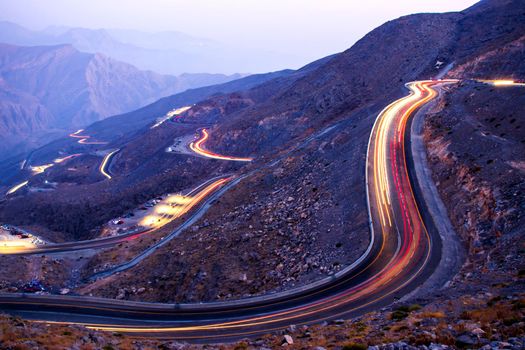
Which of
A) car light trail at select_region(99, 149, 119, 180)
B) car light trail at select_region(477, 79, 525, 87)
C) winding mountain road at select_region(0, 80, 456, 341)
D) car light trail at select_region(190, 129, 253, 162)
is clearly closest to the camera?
winding mountain road at select_region(0, 80, 456, 341)

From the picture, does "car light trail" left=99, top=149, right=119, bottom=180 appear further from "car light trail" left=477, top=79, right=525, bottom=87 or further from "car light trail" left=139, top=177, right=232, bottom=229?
"car light trail" left=477, top=79, right=525, bottom=87

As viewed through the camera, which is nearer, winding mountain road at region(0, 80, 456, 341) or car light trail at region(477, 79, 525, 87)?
winding mountain road at region(0, 80, 456, 341)

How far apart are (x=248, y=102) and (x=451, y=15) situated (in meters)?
88.1

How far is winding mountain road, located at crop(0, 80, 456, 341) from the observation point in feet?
93.8

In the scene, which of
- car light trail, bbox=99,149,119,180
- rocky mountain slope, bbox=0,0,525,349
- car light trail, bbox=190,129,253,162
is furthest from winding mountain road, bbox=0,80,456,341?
car light trail, bbox=99,149,119,180

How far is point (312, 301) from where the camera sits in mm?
30094

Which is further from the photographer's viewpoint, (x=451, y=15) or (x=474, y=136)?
(x=451, y=15)

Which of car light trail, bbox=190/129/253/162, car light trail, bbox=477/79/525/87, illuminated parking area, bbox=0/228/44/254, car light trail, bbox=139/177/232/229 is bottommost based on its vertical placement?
illuminated parking area, bbox=0/228/44/254

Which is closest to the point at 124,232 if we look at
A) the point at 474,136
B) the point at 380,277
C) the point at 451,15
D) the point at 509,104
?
the point at 380,277

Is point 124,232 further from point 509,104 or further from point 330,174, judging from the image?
point 509,104

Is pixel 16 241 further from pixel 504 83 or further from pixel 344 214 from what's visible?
pixel 504 83

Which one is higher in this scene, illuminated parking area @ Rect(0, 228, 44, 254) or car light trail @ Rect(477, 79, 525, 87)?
car light trail @ Rect(477, 79, 525, 87)

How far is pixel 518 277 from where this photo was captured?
22203 mm

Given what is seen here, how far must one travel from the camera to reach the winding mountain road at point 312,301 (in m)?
28.6
